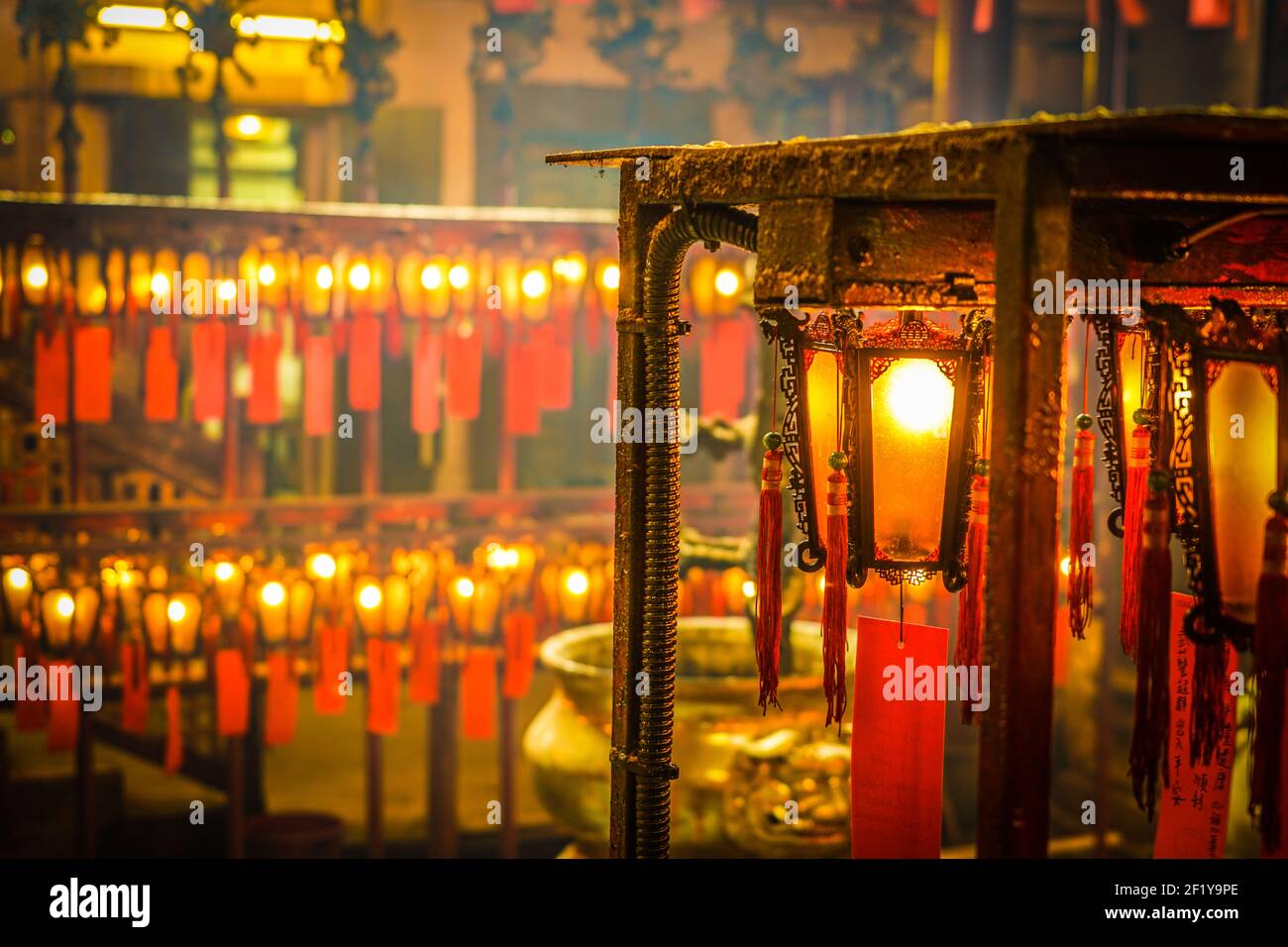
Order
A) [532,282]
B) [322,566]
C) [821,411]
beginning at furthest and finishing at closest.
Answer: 1. [532,282]
2. [322,566]
3. [821,411]

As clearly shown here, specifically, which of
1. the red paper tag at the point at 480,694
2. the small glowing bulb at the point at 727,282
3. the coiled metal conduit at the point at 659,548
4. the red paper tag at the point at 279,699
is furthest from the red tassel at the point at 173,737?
the coiled metal conduit at the point at 659,548

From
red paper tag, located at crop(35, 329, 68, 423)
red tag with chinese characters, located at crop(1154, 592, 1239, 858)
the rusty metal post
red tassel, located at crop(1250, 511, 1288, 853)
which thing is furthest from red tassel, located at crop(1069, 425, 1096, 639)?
red paper tag, located at crop(35, 329, 68, 423)

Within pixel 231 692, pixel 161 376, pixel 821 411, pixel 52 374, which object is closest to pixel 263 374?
pixel 161 376

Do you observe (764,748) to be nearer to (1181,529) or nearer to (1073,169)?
(1181,529)

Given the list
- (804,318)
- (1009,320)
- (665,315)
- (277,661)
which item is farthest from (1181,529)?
(277,661)

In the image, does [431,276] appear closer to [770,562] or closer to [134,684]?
[134,684]

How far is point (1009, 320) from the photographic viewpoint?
1.84 meters

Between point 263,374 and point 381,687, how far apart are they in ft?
4.81

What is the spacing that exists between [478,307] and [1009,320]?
189 inches

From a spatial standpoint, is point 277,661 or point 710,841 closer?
point 710,841

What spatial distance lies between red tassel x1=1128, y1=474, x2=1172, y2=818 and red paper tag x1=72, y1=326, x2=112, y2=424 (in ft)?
15.6

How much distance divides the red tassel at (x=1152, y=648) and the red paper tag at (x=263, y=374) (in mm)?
4636

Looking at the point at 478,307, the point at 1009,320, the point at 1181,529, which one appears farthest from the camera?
the point at 478,307

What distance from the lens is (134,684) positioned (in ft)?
19.3
